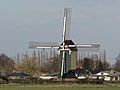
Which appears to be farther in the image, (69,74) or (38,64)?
(38,64)

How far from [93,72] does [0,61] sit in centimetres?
2950

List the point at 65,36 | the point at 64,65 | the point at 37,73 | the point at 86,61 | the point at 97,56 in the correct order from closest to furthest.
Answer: the point at 64,65 → the point at 65,36 → the point at 37,73 → the point at 86,61 → the point at 97,56

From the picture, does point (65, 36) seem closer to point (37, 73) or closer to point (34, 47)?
point (34, 47)

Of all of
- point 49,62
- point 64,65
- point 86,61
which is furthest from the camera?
point 49,62

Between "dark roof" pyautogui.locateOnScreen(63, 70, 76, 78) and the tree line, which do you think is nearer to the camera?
"dark roof" pyautogui.locateOnScreen(63, 70, 76, 78)

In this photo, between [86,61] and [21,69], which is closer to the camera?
[21,69]

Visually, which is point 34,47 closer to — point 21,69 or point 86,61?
point 21,69

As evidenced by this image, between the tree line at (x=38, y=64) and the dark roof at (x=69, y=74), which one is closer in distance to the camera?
the dark roof at (x=69, y=74)

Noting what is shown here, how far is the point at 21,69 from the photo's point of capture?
347 ft

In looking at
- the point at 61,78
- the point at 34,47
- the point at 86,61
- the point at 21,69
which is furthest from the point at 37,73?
the point at 61,78

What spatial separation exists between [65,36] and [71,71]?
636 centimetres

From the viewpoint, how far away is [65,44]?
6406 centimetres

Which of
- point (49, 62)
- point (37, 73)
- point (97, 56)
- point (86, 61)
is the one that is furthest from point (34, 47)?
point (97, 56)

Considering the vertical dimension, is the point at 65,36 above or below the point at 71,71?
above
